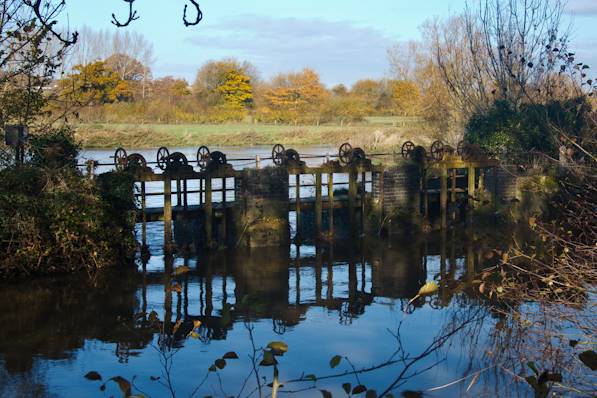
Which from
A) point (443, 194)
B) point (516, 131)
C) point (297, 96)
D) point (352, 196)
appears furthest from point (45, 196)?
point (297, 96)

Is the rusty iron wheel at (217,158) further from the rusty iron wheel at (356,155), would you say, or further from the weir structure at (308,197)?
the rusty iron wheel at (356,155)

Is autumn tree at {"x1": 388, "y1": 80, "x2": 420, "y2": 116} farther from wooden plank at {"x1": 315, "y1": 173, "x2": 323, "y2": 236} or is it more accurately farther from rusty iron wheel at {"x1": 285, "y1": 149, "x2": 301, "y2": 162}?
rusty iron wheel at {"x1": 285, "y1": 149, "x2": 301, "y2": 162}

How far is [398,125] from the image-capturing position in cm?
4891

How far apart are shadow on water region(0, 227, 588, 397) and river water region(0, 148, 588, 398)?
26 millimetres

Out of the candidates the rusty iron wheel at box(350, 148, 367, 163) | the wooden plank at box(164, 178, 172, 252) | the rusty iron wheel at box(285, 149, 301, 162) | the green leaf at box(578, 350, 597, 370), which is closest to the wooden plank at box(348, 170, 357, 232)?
the rusty iron wheel at box(350, 148, 367, 163)

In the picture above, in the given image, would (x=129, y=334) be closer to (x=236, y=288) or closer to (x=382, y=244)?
(x=236, y=288)

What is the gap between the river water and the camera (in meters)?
8.70

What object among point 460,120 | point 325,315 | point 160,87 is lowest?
point 325,315

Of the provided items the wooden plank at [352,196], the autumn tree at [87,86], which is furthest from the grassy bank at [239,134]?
the wooden plank at [352,196]

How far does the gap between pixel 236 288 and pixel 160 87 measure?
5847 cm

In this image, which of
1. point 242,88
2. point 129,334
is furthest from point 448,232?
point 242,88

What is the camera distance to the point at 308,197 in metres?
20.2

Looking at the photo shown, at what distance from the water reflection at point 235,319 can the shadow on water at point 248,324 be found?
0.02m

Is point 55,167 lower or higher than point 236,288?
higher
